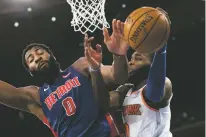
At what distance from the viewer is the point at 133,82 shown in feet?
7.11

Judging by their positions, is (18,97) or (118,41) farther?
(18,97)

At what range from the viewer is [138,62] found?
222 cm

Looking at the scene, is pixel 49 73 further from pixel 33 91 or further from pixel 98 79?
pixel 98 79

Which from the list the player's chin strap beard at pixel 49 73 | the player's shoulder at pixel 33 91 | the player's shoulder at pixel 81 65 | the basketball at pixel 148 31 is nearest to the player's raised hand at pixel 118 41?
the basketball at pixel 148 31

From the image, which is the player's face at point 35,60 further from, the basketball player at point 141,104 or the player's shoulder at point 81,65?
the basketball player at point 141,104

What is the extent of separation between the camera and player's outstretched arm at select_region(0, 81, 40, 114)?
210cm

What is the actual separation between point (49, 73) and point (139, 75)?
52 cm

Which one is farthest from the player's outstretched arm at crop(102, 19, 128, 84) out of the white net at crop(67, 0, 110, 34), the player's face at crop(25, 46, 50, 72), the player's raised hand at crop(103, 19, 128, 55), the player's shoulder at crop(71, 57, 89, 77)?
the player's face at crop(25, 46, 50, 72)

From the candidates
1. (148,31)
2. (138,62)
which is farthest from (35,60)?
(148,31)

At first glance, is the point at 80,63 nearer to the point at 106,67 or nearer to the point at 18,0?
the point at 106,67

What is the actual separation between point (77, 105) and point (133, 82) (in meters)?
0.35

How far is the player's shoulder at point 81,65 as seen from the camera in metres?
2.13

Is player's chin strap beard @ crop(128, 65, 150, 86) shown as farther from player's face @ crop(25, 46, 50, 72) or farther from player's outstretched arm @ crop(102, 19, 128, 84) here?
player's face @ crop(25, 46, 50, 72)

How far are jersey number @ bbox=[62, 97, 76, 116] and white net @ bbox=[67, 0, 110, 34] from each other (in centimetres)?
42
